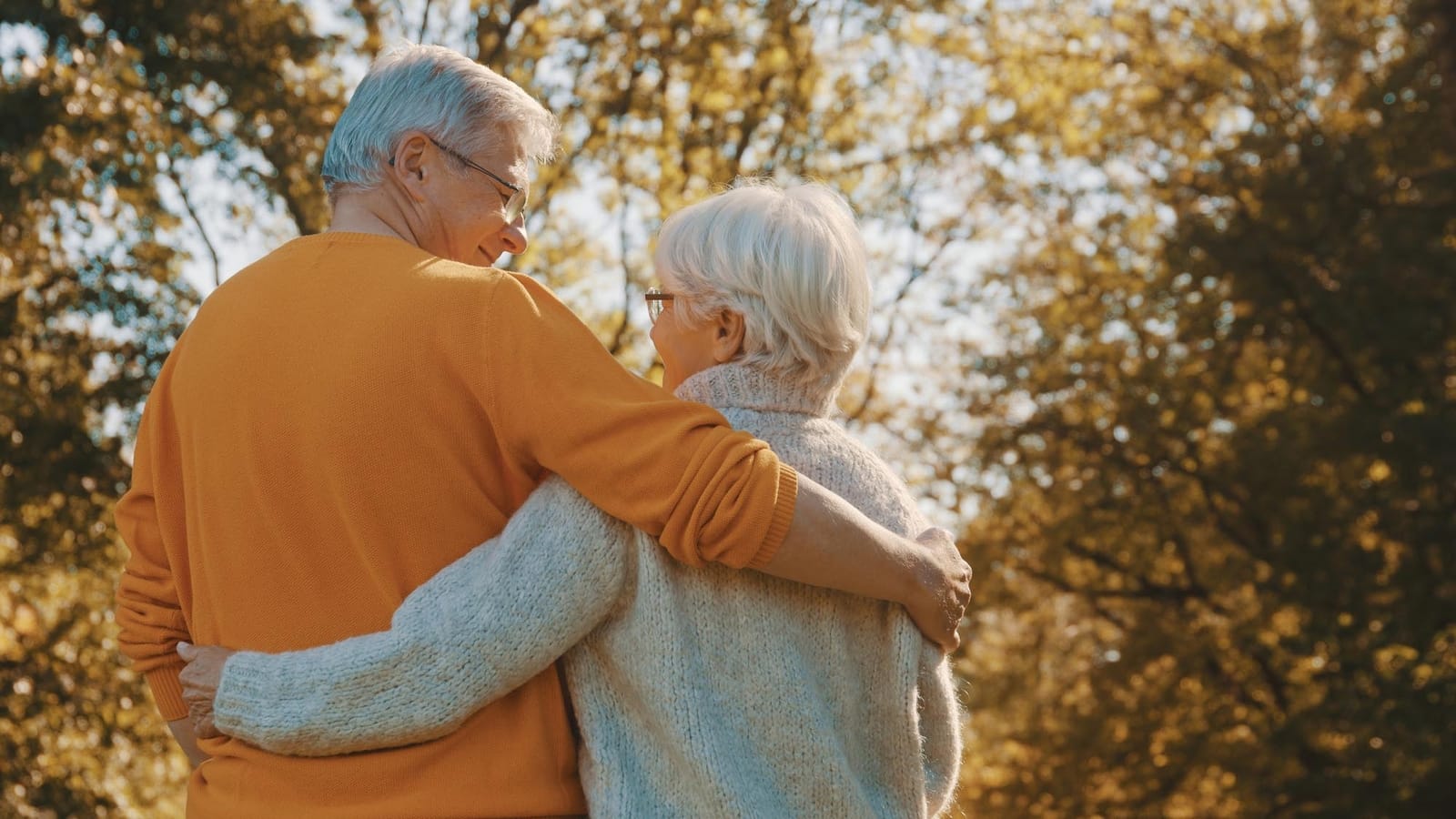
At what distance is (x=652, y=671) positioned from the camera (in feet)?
6.07

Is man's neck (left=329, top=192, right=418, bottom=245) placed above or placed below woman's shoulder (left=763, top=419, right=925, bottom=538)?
above

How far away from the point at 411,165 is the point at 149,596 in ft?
2.35

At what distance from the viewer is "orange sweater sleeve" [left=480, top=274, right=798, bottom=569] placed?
69.7 inches

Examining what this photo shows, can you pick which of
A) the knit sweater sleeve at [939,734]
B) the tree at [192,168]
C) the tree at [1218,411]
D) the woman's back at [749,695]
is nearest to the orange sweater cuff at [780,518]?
the woman's back at [749,695]

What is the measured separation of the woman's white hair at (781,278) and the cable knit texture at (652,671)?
0.09 meters

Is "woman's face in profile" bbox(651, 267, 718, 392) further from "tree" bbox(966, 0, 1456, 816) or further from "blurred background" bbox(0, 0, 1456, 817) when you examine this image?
"tree" bbox(966, 0, 1456, 816)

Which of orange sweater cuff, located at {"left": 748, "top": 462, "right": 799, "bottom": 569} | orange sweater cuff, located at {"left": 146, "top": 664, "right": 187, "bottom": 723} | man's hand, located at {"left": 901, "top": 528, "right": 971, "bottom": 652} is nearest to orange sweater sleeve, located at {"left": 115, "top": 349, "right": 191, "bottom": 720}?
orange sweater cuff, located at {"left": 146, "top": 664, "right": 187, "bottom": 723}

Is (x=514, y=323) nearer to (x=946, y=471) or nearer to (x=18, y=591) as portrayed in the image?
(x=18, y=591)

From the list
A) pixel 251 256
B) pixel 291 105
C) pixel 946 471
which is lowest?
pixel 946 471

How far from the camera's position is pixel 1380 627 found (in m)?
11.5

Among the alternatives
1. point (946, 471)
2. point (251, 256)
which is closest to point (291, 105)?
point (251, 256)

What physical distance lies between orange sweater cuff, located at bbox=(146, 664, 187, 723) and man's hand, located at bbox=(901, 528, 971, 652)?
1.03 meters

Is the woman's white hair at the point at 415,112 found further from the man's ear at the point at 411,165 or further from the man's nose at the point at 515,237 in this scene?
the man's nose at the point at 515,237

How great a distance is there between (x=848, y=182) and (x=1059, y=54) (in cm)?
251
